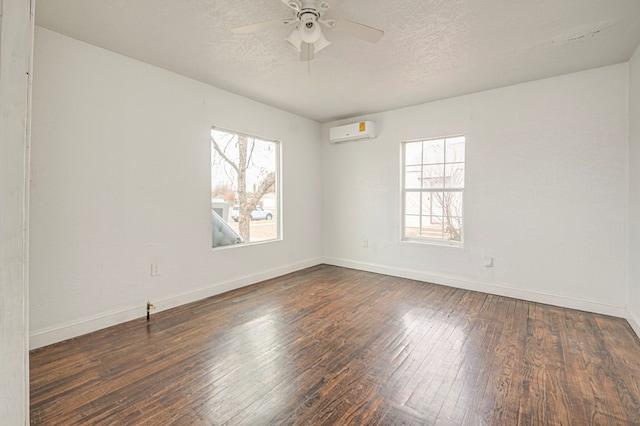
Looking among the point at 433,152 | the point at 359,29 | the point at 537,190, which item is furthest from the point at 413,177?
the point at 359,29

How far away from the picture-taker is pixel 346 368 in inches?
83.7

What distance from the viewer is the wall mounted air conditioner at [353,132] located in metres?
4.69

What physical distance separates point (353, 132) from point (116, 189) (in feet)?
11.1

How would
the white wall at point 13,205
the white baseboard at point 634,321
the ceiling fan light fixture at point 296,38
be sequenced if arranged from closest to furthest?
the white wall at point 13,205 < the ceiling fan light fixture at point 296,38 < the white baseboard at point 634,321

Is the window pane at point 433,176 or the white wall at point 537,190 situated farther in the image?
the window pane at point 433,176

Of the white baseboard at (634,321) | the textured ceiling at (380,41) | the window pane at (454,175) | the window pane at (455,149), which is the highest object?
the textured ceiling at (380,41)

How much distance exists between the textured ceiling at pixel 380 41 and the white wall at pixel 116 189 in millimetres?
279

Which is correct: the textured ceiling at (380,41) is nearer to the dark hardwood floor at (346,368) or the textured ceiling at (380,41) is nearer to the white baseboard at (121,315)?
the white baseboard at (121,315)

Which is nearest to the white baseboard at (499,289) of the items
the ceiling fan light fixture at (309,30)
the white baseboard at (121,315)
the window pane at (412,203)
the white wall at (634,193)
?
the white wall at (634,193)

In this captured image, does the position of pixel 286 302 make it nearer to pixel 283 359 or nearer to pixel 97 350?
pixel 283 359

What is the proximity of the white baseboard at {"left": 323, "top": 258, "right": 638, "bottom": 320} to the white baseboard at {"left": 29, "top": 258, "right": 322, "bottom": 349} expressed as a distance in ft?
6.26

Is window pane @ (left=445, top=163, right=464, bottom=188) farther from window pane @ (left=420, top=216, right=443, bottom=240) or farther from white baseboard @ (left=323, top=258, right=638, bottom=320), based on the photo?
white baseboard @ (left=323, top=258, right=638, bottom=320)

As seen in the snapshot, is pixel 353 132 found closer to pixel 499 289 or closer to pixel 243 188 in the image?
pixel 243 188

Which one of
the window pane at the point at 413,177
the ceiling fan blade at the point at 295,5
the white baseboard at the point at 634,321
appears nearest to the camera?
the ceiling fan blade at the point at 295,5
